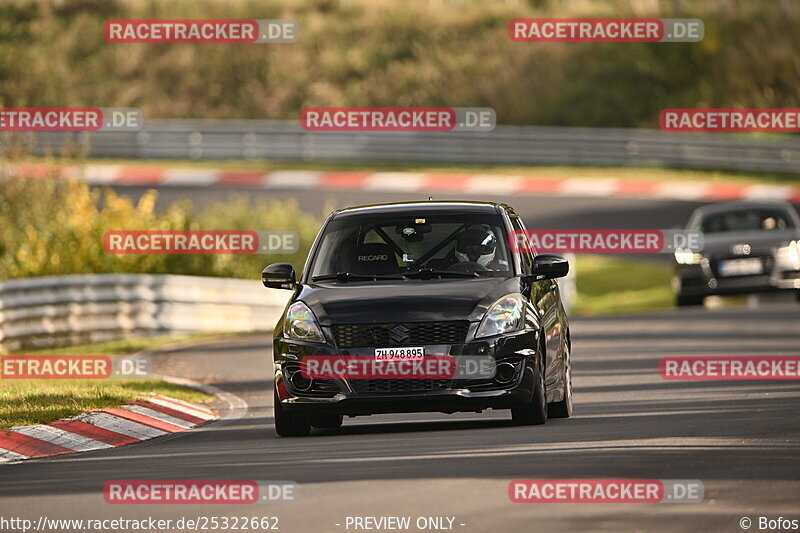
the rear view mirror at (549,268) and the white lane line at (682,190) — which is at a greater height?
the white lane line at (682,190)

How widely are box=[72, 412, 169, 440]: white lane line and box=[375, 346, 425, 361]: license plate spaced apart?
97.6 inches

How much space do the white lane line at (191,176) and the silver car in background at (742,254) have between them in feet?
65.1

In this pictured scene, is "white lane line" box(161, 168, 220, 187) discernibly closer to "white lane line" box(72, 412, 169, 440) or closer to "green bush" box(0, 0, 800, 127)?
"green bush" box(0, 0, 800, 127)

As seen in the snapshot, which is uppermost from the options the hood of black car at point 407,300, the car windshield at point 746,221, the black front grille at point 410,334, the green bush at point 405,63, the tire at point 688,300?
the green bush at point 405,63

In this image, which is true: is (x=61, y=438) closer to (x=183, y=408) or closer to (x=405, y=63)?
(x=183, y=408)

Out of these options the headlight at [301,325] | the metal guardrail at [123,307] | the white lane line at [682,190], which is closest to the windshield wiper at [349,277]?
the headlight at [301,325]

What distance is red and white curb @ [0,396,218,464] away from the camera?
1359cm

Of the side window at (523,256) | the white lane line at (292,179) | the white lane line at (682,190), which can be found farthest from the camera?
the white lane line at (292,179)

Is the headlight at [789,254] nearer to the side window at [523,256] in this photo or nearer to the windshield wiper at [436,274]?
the side window at [523,256]

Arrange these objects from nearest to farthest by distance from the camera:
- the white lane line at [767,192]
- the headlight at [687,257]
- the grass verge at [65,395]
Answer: the grass verge at [65,395]
the headlight at [687,257]
the white lane line at [767,192]

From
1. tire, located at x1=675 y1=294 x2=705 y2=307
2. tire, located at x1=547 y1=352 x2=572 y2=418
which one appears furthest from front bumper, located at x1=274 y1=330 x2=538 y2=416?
tire, located at x1=675 y1=294 x2=705 y2=307

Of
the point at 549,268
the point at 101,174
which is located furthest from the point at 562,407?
the point at 101,174

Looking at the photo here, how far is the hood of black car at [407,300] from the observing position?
13.1m

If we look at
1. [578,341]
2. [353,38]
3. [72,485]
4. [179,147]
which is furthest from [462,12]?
[72,485]
